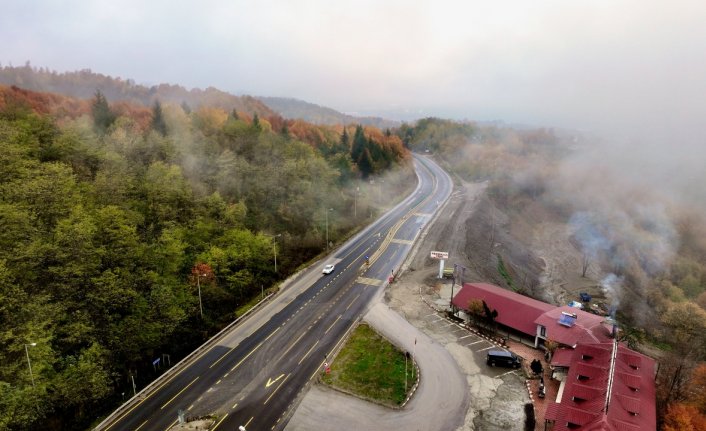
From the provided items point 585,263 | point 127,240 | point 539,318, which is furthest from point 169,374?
point 585,263

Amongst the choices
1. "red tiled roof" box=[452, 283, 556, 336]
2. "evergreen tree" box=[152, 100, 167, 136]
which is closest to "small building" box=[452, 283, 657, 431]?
"red tiled roof" box=[452, 283, 556, 336]

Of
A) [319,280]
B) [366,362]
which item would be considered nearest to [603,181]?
[319,280]

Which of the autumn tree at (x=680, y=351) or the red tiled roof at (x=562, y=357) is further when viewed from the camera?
the red tiled roof at (x=562, y=357)

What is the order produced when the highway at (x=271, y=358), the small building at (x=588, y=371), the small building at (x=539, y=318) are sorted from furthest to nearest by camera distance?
the small building at (x=539, y=318) < the highway at (x=271, y=358) < the small building at (x=588, y=371)

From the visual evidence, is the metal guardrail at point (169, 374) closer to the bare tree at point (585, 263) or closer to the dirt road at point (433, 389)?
the dirt road at point (433, 389)

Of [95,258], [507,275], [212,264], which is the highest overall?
[95,258]

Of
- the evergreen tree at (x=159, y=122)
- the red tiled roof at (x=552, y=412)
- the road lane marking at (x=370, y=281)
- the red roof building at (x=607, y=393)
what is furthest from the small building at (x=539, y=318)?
the evergreen tree at (x=159, y=122)

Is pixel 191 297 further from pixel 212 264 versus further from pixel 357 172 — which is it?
pixel 357 172
